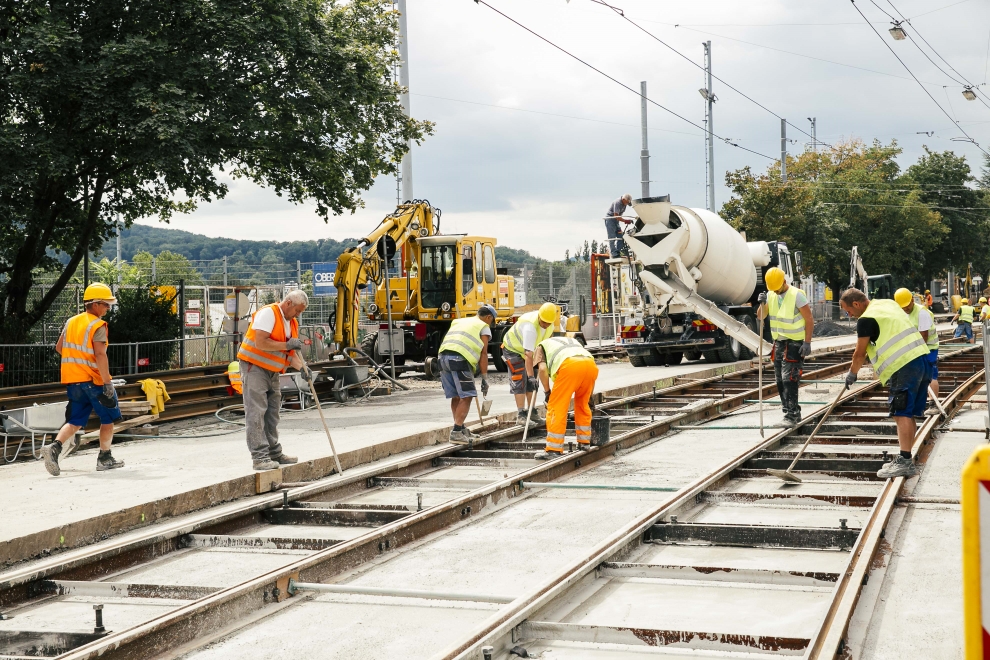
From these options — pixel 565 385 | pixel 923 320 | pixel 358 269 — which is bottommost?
pixel 565 385

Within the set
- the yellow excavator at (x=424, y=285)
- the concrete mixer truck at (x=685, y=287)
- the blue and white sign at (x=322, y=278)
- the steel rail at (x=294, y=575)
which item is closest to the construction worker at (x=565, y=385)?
the steel rail at (x=294, y=575)

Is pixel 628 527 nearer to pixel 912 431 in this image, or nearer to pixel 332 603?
pixel 332 603

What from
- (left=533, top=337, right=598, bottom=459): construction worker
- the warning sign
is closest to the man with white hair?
(left=533, top=337, right=598, bottom=459): construction worker

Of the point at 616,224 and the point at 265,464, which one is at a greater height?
the point at 616,224

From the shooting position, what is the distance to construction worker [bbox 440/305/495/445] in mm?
11227

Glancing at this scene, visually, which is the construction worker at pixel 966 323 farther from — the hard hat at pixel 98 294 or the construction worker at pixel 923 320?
the hard hat at pixel 98 294

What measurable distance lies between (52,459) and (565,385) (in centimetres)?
496

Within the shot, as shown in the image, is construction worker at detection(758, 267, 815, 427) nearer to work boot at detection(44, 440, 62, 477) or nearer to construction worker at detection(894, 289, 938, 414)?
construction worker at detection(894, 289, 938, 414)

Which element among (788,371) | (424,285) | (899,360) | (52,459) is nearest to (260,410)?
(52,459)

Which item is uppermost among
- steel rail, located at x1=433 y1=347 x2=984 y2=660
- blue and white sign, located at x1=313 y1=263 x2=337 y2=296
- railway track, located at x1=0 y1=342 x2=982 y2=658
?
blue and white sign, located at x1=313 y1=263 x2=337 y2=296

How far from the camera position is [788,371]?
1230cm

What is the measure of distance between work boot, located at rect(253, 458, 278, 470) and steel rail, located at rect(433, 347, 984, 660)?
12.3 ft

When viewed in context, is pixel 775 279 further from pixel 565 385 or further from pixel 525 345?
pixel 565 385

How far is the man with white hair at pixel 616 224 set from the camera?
2359cm
